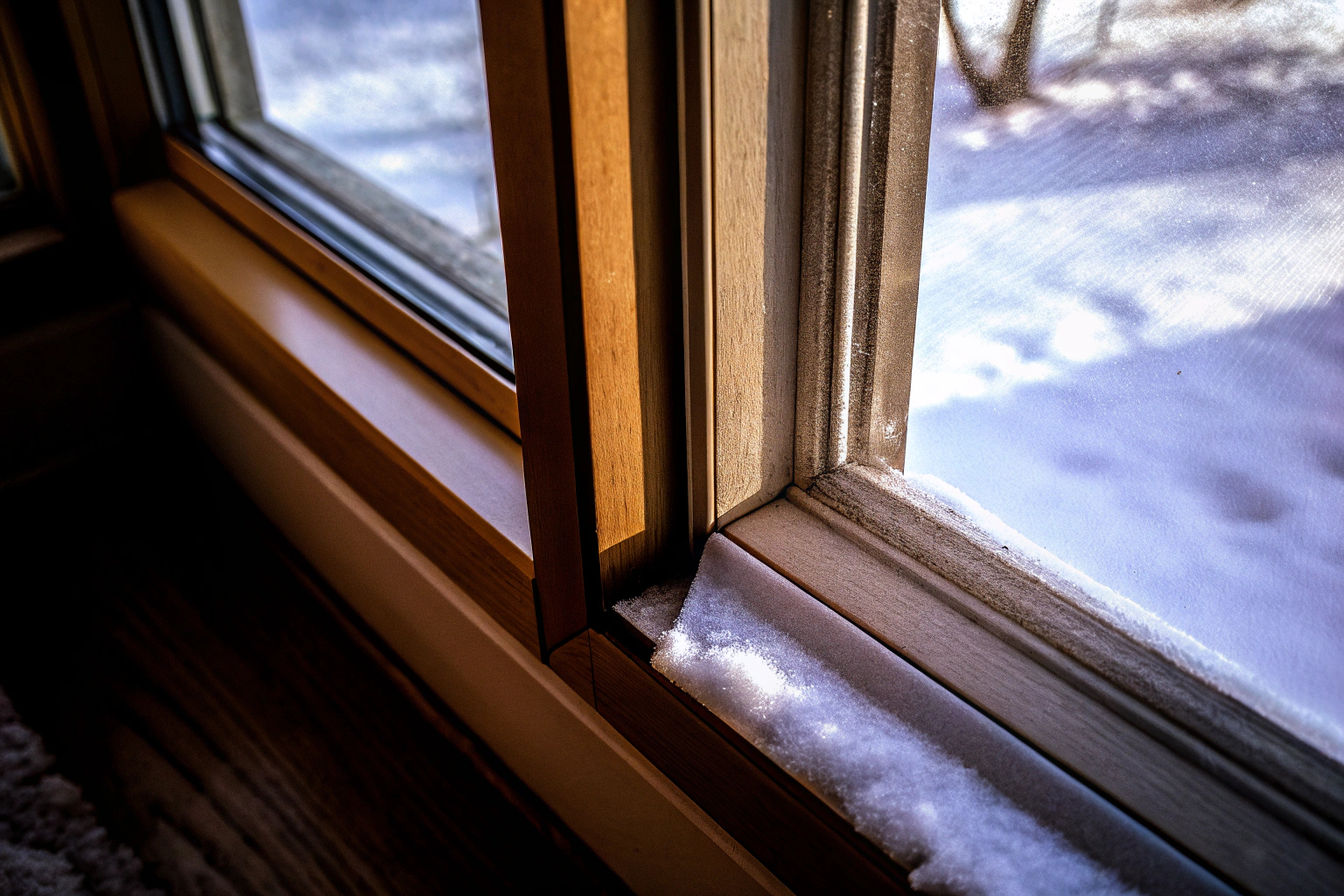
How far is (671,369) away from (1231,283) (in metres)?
0.24

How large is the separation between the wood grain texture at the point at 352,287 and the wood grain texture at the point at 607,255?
0.20 m

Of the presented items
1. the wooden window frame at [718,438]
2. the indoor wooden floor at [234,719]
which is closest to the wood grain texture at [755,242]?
the wooden window frame at [718,438]

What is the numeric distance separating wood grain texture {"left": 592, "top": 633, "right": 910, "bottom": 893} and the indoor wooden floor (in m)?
0.22

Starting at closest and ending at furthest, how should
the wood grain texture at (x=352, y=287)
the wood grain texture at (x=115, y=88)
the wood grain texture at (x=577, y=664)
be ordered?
the wood grain texture at (x=577, y=664)
the wood grain texture at (x=352, y=287)
the wood grain texture at (x=115, y=88)

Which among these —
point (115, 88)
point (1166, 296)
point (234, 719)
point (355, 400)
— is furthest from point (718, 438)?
point (115, 88)

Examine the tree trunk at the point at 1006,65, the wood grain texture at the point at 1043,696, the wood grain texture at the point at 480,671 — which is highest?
the tree trunk at the point at 1006,65

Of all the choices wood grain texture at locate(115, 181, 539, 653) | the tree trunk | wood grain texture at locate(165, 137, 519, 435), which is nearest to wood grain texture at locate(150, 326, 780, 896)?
wood grain texture at locate(115, 181, 539, 653)

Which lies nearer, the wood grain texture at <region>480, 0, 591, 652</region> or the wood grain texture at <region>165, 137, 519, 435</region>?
the wood grain texture at <region>480, 0, 591, 652</region>

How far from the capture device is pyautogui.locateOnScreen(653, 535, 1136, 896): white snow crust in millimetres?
370

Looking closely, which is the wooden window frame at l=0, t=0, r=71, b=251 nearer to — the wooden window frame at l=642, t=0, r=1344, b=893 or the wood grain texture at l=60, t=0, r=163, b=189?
the wood grain texture at l=60, t=0, r=163, b=189

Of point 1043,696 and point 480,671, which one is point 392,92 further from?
point 1043,696

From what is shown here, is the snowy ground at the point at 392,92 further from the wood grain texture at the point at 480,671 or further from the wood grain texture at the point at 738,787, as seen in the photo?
the wood grain texture at the point at 738,787

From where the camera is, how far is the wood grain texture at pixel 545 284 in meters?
0.36

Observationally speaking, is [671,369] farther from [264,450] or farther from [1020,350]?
[264,450]
